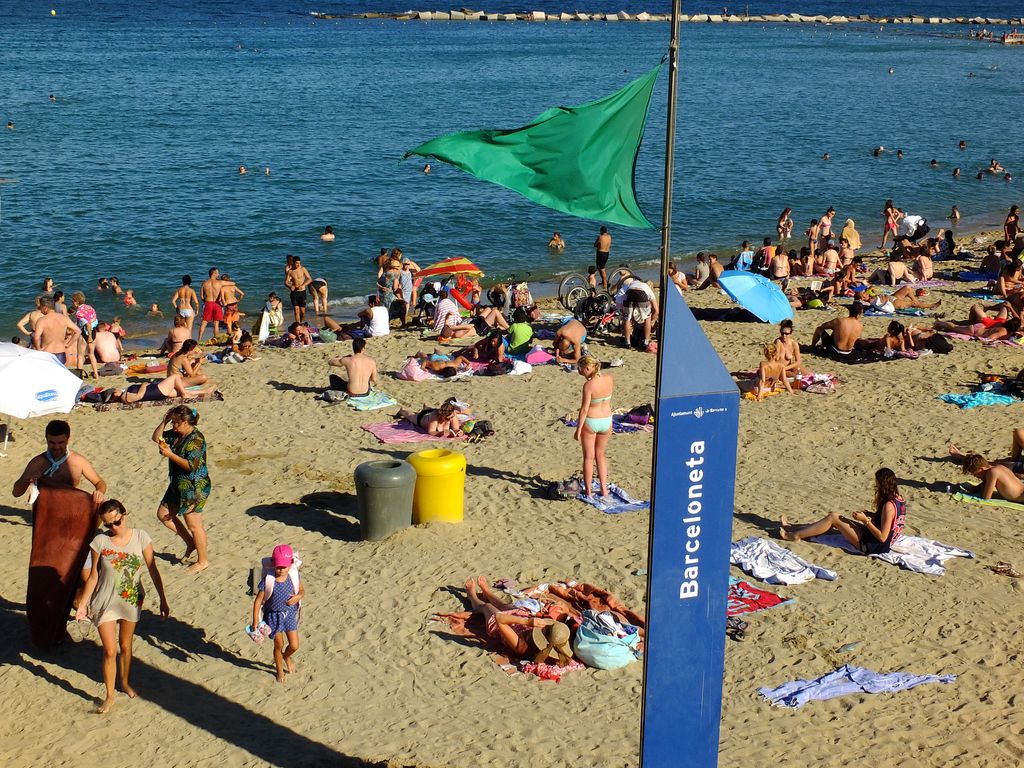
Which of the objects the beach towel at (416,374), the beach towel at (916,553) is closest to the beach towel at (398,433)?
the beach towel at (416,374)

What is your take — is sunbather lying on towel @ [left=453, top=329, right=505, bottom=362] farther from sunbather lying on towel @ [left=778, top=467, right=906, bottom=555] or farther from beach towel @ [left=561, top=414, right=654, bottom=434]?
sunbather lying on towel @ [left=778, top=467, right=906, bottom=555]

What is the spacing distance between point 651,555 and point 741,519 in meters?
5.48

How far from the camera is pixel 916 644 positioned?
873cm

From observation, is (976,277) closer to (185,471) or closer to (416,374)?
(416,374)

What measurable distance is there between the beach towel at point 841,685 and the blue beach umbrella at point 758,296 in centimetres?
1020

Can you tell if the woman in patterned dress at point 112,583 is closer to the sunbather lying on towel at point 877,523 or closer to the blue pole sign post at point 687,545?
the blue pole sign post at point 687,545

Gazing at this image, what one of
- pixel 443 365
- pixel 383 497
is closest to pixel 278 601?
pixel 383 497

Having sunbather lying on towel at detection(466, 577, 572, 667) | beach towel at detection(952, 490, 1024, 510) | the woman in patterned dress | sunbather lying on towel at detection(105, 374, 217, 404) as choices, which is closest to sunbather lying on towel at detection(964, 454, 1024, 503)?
beach towel at detection(952, 490, 1024, 510)

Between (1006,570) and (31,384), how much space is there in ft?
31.2

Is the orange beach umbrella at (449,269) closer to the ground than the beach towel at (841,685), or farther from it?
farther from it

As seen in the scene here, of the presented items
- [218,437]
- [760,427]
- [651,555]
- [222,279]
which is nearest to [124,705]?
[651,555]

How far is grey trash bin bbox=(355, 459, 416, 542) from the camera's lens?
33.6ft

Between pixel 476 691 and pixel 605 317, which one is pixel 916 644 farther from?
pixel 605 317

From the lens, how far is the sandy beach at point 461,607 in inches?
298
